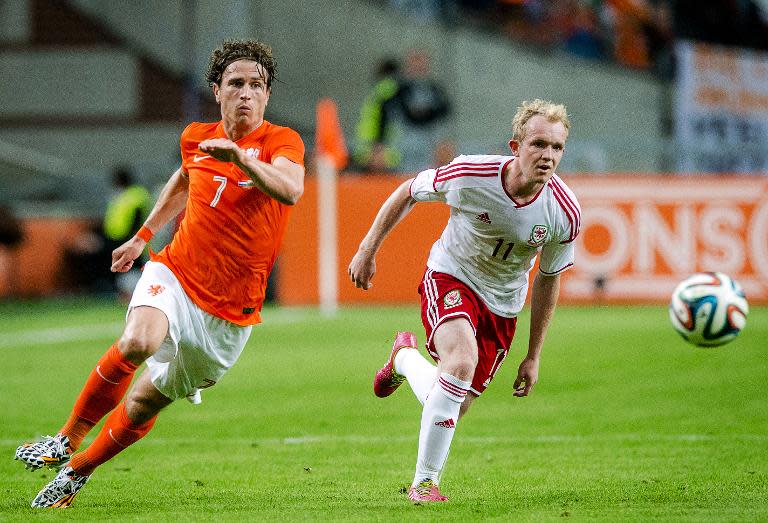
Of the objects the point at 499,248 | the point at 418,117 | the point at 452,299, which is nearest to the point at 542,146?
the point at 499,248

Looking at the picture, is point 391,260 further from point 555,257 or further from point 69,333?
point 555,257

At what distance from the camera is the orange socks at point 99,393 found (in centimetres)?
616

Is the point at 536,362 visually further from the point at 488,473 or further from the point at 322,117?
the point at 322,117

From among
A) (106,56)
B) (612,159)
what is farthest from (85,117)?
(612,159)

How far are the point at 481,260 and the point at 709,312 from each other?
10.3 feet

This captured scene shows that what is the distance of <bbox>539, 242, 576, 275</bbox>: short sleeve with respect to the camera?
264 inches

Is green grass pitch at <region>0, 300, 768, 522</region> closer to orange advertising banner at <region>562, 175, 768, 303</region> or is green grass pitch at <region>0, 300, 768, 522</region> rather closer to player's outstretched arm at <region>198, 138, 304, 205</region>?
player's outstretched arm at <region>198, 138, 304, 205</region>

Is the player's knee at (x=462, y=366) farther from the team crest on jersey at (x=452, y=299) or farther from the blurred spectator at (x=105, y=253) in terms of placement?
the blurred spectator at (x=105, y=253)

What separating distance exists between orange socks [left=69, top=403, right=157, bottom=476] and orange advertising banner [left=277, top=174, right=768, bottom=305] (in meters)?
13.7

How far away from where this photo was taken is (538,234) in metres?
6.60

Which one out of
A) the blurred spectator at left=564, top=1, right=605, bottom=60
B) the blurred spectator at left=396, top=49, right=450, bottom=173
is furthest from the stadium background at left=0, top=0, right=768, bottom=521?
the blurred spectator at left=396, top=49, right=450, bottom=173

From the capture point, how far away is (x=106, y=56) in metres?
26.8

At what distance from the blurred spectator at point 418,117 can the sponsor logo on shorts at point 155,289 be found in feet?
48.8

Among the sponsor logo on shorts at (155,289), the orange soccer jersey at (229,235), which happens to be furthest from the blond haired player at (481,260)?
the sponsor logo on shorts at (155,289)
